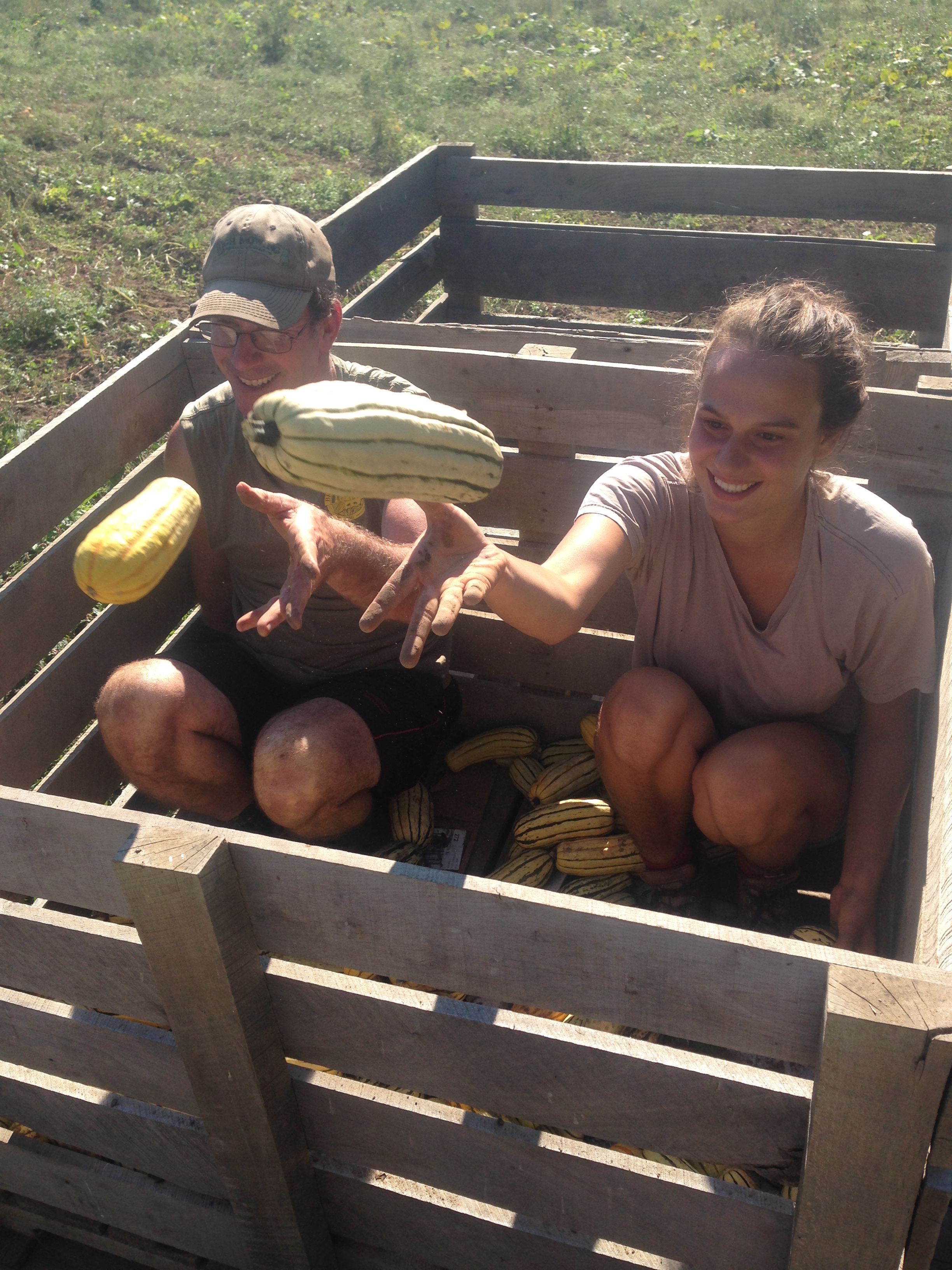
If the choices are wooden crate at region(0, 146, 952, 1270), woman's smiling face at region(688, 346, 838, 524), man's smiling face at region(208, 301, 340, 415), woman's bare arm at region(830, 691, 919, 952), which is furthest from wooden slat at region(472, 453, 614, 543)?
woman's bare arm at region(830, 691, 919, 952)

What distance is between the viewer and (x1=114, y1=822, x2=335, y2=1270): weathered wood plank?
1727mm

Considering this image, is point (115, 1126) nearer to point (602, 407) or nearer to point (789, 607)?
point (789, 607)

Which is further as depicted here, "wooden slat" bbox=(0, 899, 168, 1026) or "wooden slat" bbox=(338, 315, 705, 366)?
"wooden slat" bbox=(338, 315, 705, 366)

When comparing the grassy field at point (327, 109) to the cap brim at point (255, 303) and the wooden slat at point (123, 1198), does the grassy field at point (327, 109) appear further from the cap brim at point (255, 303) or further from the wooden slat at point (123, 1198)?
the wooden slat at point (123, 1198)

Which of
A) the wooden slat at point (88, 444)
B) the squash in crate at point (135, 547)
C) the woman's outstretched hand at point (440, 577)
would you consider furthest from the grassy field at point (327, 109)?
the woman's outstretched hand at point (440, 577)

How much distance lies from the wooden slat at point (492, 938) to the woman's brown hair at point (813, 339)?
141 centimetres

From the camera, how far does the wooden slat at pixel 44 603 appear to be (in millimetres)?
2928

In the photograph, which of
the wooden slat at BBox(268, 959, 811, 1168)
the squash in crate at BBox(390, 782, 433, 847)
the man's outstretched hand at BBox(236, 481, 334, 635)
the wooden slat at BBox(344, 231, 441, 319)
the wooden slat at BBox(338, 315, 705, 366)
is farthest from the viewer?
the wooden slat at BBox(344, 231, 441, 319)

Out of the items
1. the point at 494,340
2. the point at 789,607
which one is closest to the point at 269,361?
the point at 494,340

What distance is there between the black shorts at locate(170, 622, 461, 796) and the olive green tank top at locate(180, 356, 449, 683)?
7cm

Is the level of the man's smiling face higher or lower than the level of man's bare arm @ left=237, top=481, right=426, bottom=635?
higher

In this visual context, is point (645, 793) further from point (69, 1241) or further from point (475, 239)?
point (475, 239)

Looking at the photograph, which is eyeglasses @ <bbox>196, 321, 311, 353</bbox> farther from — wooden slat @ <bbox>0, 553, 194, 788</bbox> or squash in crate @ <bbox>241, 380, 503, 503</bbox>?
wooden slat @ <bbox>0, 553, 194, 788</bbox>

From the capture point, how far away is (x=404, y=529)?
3.08m
